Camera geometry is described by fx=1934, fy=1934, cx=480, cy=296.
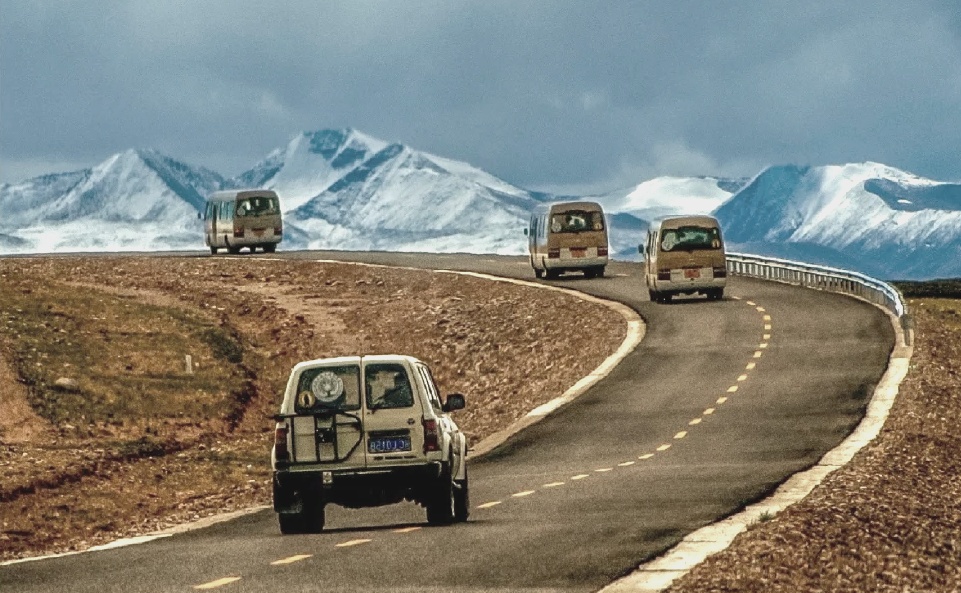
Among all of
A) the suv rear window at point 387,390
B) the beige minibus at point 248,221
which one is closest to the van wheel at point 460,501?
the suv rear window at point 387,390

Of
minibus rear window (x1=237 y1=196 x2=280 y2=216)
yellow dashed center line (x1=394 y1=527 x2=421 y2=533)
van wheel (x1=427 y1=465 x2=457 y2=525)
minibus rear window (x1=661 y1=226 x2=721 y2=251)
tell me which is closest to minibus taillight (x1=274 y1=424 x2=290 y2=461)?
yellow dashed center line (x1=394 y1=527 x2=421 y2=533)

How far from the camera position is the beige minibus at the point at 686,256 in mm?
57719

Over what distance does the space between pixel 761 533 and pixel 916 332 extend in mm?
32560

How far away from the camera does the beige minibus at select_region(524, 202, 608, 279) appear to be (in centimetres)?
6769

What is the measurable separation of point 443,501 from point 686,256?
38.0 metres

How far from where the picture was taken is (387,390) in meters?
20.7

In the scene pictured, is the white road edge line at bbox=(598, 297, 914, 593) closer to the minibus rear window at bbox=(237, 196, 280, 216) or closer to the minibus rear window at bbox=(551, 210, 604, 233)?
the minibus rear window at bbox=(551, 210, 604, 233)

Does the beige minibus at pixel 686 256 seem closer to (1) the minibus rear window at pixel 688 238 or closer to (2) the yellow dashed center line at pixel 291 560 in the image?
(1) the minibus rear window at pixel 688 238

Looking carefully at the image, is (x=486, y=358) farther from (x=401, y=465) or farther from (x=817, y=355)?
(x=401, y=465)

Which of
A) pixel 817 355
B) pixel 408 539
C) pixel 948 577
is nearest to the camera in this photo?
pixel 948 577

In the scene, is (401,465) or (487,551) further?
(401,465)

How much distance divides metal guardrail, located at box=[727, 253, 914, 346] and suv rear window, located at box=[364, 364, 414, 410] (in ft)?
93.0

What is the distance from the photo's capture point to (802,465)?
28.2 m

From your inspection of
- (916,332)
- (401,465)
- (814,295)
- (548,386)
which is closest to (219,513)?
(401,465)
